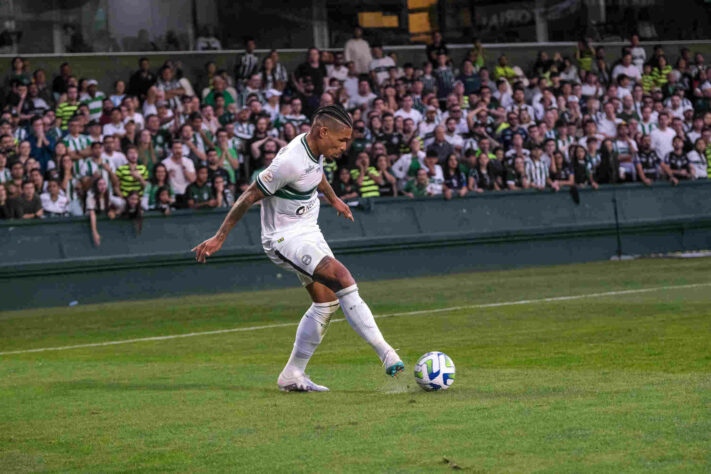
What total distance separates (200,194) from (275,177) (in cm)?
1231

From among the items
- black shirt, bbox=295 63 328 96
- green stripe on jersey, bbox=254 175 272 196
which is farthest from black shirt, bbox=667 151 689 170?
green stripe on jersey, bbox=254 175 272 196

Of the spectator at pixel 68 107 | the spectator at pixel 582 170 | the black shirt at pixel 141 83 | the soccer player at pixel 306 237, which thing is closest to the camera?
the soccer player at pixel 306 237

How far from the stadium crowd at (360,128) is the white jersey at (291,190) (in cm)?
1096

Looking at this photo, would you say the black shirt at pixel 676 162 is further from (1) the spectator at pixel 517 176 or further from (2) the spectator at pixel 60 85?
(2) the spectator at pixel 60 85

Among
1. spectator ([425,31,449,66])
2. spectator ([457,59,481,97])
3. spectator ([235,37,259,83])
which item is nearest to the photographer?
spectator ([235,37,259,83])

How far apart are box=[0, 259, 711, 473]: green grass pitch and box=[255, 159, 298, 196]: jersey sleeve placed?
146 cm

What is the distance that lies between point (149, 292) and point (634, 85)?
1297 centimetres

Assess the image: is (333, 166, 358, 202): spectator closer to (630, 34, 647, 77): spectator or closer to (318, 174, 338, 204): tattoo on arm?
(630, 34, 647, 77): spectator

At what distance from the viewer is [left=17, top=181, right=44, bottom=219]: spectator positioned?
19.1 m

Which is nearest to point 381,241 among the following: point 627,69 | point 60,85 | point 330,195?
point 60,85

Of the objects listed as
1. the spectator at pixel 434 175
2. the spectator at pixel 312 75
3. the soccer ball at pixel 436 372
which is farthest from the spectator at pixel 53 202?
the soccer ball at pixel 436 372

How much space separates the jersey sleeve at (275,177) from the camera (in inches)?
334

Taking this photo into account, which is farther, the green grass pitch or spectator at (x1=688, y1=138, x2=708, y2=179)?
spectator at (x1=688, y1=138, x2=708, y2=179)

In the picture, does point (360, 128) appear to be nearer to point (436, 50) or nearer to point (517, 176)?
point (517, 176)
